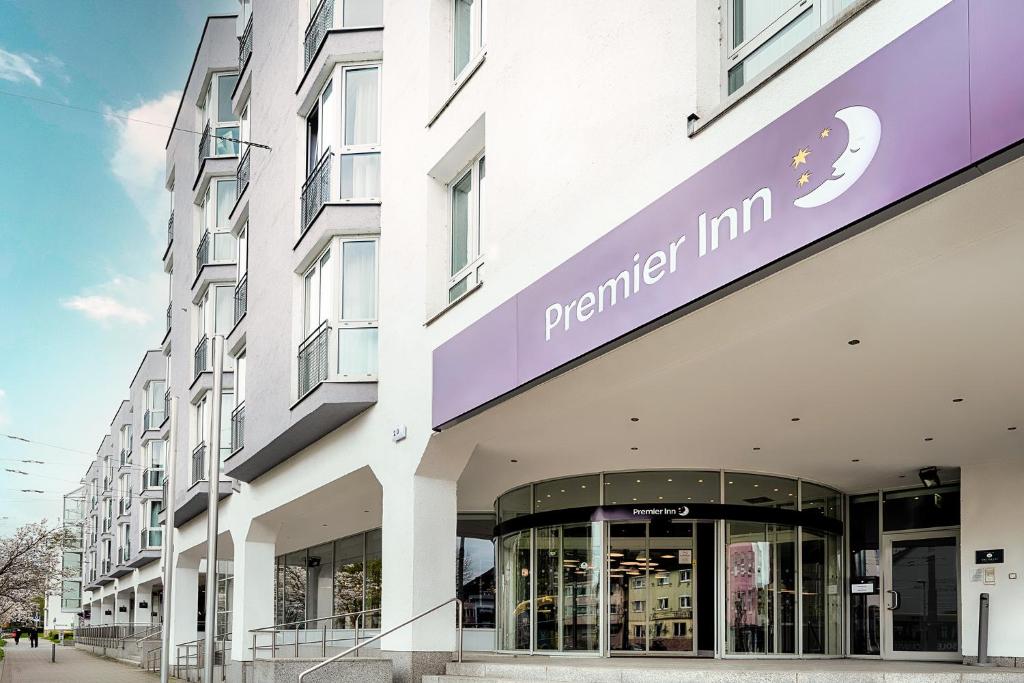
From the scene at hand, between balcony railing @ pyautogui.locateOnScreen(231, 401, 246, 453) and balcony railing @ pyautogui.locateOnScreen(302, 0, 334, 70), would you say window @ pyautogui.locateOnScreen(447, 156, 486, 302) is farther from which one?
balcony railing @ pyautogui.locateOnScreen(231, 401, 246, 453)

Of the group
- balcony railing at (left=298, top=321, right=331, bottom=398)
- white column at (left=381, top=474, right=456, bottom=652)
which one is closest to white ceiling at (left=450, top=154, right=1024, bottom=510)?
white column at (left=381, top=474, right=456, bottom=652)

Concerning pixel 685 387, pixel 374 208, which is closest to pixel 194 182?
pixel 374 208

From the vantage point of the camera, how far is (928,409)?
13.7m

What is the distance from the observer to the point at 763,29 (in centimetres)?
927

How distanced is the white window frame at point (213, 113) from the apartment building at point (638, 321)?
4495mm

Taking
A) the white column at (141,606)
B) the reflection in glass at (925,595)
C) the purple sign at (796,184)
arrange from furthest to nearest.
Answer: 1. the white column at (141,606)
2. the reflection in glass at (925,595)
3. the purple sign at (796,184)

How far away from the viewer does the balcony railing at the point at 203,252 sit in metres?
32.1

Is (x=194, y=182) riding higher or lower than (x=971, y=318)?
higher

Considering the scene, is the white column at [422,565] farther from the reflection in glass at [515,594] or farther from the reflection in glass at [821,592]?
the reflection in glass at [821,592]

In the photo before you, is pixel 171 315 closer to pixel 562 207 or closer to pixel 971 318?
pixel 562 207

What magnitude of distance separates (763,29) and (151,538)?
138 feet

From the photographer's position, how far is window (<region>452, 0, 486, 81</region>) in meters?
15.0

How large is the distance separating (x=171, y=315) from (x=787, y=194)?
33160 millimetres

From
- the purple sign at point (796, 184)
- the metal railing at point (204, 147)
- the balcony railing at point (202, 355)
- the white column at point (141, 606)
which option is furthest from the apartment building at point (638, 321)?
the white column at point (141, 606)
